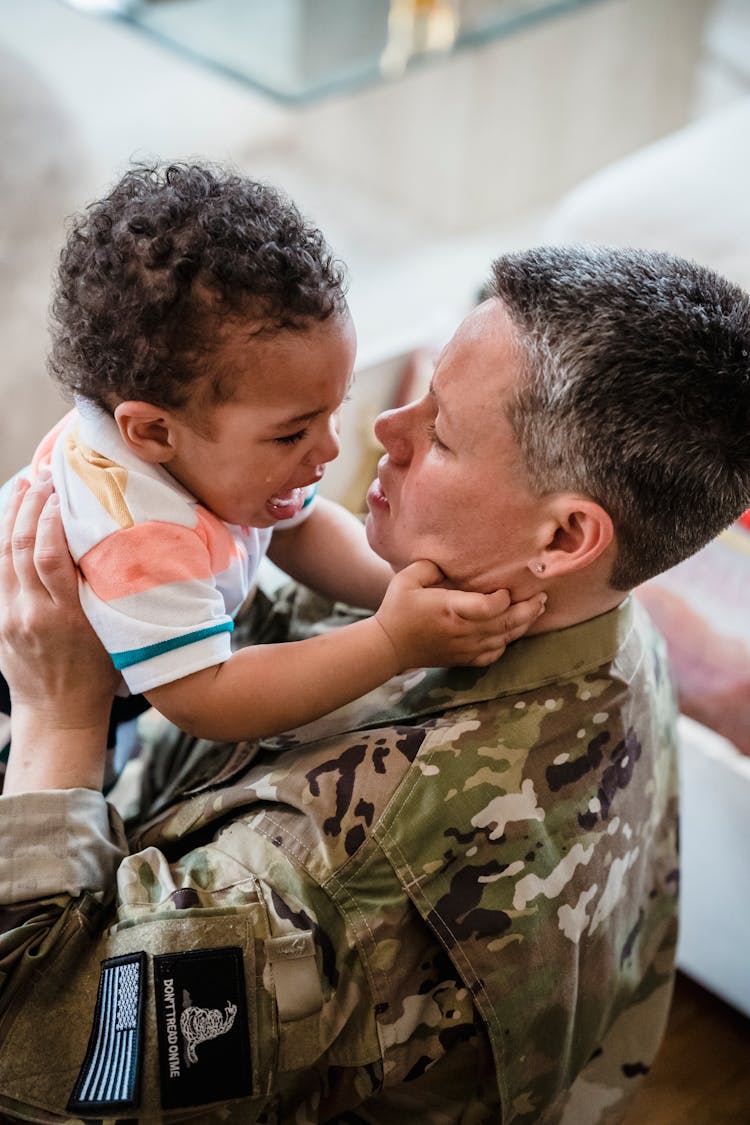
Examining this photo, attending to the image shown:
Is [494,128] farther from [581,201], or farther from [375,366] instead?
[375,366]

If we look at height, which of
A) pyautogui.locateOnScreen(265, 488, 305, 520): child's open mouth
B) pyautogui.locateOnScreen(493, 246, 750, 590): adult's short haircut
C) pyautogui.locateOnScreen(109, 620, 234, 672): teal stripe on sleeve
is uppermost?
pyautogui.locateOnScreen(493, 246, 750, 590): adult's short haircut

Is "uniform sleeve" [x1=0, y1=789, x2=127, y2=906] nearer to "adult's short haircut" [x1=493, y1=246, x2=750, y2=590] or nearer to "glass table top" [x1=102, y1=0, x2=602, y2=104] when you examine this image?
"adult's short haircut" [x1=493, y1=246, x2=750, y2=590]

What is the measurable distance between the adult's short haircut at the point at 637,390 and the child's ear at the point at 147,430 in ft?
1.07

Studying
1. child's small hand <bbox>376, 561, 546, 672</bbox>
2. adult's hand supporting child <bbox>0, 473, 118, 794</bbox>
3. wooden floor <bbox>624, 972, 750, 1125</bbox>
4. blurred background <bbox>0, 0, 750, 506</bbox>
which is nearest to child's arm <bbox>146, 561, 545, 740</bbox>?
child's small hand <bbox>376, 561, 546, 672</bbox>

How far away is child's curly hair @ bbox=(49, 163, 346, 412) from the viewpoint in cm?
103

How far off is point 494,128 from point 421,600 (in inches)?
95.1

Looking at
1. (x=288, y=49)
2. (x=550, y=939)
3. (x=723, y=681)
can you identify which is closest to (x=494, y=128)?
(x=288, y=49)

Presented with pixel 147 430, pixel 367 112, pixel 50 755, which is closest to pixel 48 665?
pixel 50 755

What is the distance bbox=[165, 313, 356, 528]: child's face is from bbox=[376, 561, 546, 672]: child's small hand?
155mm

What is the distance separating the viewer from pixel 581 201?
1.92 meters

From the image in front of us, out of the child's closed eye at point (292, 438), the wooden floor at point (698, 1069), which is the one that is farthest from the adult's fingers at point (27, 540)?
the wooden floor at point (698, 1069)

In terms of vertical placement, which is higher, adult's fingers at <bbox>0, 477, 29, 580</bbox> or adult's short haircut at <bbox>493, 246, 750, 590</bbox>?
adult's short haircut at <bbox>493, 246, 750, 590</bbox>

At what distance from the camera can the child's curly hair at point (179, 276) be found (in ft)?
3.38

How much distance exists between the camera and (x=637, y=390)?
3.38 ft
